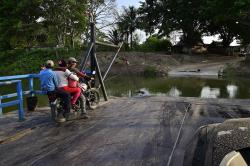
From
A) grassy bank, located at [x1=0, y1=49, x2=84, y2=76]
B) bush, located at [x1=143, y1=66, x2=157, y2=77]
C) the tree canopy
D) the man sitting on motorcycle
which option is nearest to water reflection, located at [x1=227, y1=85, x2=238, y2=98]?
bush, located at [x1=143, y1=66, x2=157, y2=77]

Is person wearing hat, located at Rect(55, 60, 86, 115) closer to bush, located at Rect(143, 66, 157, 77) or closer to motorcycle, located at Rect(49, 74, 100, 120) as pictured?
motorcycle, located at Rect(49, 74, 100, 120)

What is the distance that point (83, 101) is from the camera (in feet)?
30.6

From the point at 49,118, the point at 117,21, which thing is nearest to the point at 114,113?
the point at 49,118

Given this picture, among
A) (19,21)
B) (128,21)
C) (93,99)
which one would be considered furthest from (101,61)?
(93,99)

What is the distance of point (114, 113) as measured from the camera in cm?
1005

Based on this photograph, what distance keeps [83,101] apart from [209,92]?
14.5 m

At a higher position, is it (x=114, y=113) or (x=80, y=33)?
(x=80, y=33)

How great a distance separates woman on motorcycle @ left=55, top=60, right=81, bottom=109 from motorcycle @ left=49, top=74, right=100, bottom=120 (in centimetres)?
20

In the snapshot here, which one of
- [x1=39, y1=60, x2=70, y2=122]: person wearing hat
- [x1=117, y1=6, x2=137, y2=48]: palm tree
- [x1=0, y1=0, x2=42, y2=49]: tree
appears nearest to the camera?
[x1=39, y1=60, x2=70, y2=122]: person wearing hat

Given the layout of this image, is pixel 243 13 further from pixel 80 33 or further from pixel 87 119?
pixel 87 119

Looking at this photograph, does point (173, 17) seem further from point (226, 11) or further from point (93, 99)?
point (93, 99)

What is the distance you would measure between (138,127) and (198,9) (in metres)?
35.7

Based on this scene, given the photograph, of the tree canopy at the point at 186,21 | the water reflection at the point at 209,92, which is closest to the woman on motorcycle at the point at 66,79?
the water reflection at the point at 209,92

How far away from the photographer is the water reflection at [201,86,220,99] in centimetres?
2091
